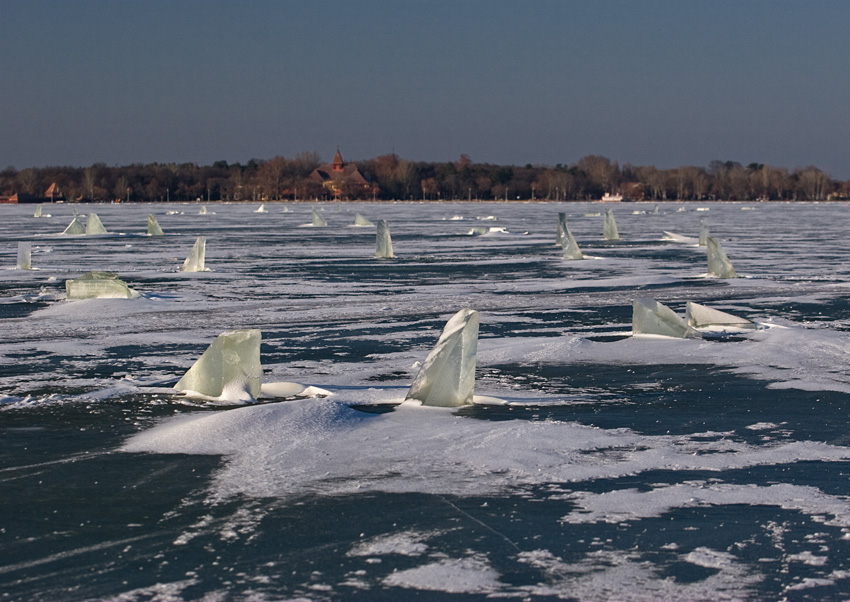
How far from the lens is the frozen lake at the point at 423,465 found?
5.13 m

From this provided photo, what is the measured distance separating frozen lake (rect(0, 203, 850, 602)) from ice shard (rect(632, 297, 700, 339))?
233 mm

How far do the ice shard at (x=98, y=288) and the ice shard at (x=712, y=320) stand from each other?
8.74 meters

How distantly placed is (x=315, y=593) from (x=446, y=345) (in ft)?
14.4

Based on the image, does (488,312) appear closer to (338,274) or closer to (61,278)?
(338,274)

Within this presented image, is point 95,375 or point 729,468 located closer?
point 729,468

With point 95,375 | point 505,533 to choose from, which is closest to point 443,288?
point 95,375

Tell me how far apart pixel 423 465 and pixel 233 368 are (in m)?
2.92

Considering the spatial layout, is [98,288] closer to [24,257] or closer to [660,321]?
[24,257]

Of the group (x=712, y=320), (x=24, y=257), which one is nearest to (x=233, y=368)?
(x=712, y=320)

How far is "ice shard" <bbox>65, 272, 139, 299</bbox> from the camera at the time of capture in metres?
17.3

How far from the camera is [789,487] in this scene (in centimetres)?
661

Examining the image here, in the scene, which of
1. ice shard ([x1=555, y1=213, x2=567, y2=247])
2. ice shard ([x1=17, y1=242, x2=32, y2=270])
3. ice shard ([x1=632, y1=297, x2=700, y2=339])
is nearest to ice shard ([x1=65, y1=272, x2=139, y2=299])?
ice shard ([x1=17, y1=242, x2=32, y2=270])

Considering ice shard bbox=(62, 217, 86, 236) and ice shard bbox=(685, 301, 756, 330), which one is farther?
ice shard bbox=(62, 217, 86, 236)

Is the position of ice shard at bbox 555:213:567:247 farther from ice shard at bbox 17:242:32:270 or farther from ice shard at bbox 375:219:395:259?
ice shard at bbox 17:242:32:270
